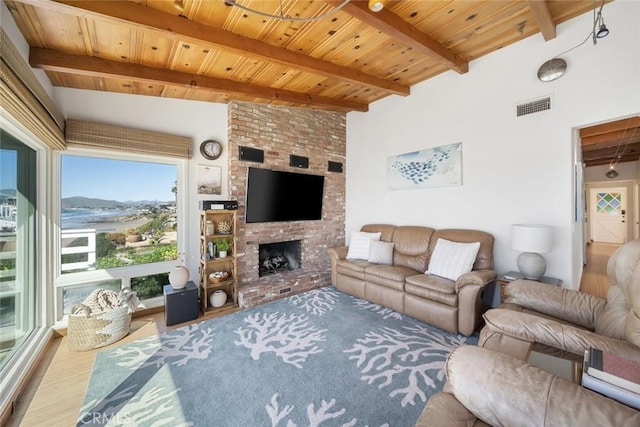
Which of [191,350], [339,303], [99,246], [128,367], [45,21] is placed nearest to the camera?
[45,21]

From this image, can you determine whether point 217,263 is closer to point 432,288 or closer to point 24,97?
point 24,97

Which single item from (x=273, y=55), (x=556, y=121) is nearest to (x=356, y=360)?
(x=273, y=55)

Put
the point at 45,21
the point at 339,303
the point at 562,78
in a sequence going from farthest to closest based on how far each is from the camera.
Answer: the point at 339,303, the point at 562,78, the point at 45,21

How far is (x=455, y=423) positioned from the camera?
0.86 meters

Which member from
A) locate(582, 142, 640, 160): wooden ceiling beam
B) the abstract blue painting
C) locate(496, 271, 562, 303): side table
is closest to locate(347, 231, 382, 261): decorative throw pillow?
the abstract blue painting

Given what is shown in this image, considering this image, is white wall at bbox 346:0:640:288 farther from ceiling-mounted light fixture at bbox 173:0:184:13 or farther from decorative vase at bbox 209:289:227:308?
ceiling-mounted light fixture at bbox 173:0:184:13

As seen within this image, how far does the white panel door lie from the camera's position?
7.56 meters

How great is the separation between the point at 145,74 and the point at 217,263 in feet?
7.66

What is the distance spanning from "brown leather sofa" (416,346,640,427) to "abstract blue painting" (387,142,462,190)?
2.92m

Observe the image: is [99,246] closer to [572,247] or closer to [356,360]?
[356,360]

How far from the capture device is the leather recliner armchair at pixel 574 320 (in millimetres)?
1204

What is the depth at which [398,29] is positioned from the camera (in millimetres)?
2256

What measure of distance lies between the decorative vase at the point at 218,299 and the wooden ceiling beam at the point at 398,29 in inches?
129

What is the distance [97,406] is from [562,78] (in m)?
4.86
